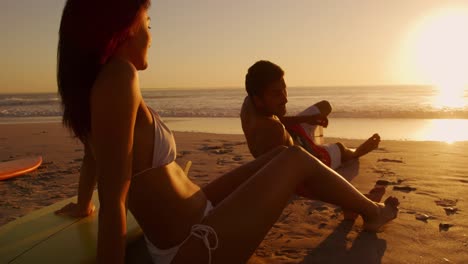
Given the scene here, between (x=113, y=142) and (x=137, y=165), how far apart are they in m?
0.25

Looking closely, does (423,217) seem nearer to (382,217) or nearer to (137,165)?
(382,217)

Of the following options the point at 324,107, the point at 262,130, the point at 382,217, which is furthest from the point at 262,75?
the point at 324,107

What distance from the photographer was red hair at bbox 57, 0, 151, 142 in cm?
164

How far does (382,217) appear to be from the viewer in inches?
112

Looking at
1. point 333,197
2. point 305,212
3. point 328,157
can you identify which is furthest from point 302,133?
point 333,197

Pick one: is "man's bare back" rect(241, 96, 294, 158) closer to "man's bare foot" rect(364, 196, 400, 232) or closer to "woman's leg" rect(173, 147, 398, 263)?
"man's bare foot" rect(364, 196, 400, 232)

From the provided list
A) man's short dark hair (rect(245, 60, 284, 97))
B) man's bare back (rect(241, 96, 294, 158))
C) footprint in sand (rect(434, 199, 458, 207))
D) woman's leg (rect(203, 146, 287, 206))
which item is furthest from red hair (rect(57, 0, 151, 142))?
footprint in sand (rect(434, 199, 458, 207))

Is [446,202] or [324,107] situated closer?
[446,202]

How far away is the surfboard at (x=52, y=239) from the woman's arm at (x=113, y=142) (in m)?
0.80

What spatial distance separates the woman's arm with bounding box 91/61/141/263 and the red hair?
82 mm

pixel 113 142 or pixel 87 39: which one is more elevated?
pixel 87 39

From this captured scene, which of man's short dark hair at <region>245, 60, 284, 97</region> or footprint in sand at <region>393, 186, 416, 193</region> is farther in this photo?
footprint in sand at <region>393, 186, 416, 193</region>

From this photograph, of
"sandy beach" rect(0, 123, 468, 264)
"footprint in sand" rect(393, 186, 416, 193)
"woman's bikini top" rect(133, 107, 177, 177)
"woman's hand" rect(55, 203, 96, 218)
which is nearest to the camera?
"woman's bikini top" rect(133, 107, 177, 177)

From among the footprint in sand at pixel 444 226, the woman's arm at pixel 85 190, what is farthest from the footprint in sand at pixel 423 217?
the woman's arm at pixel 85 190
